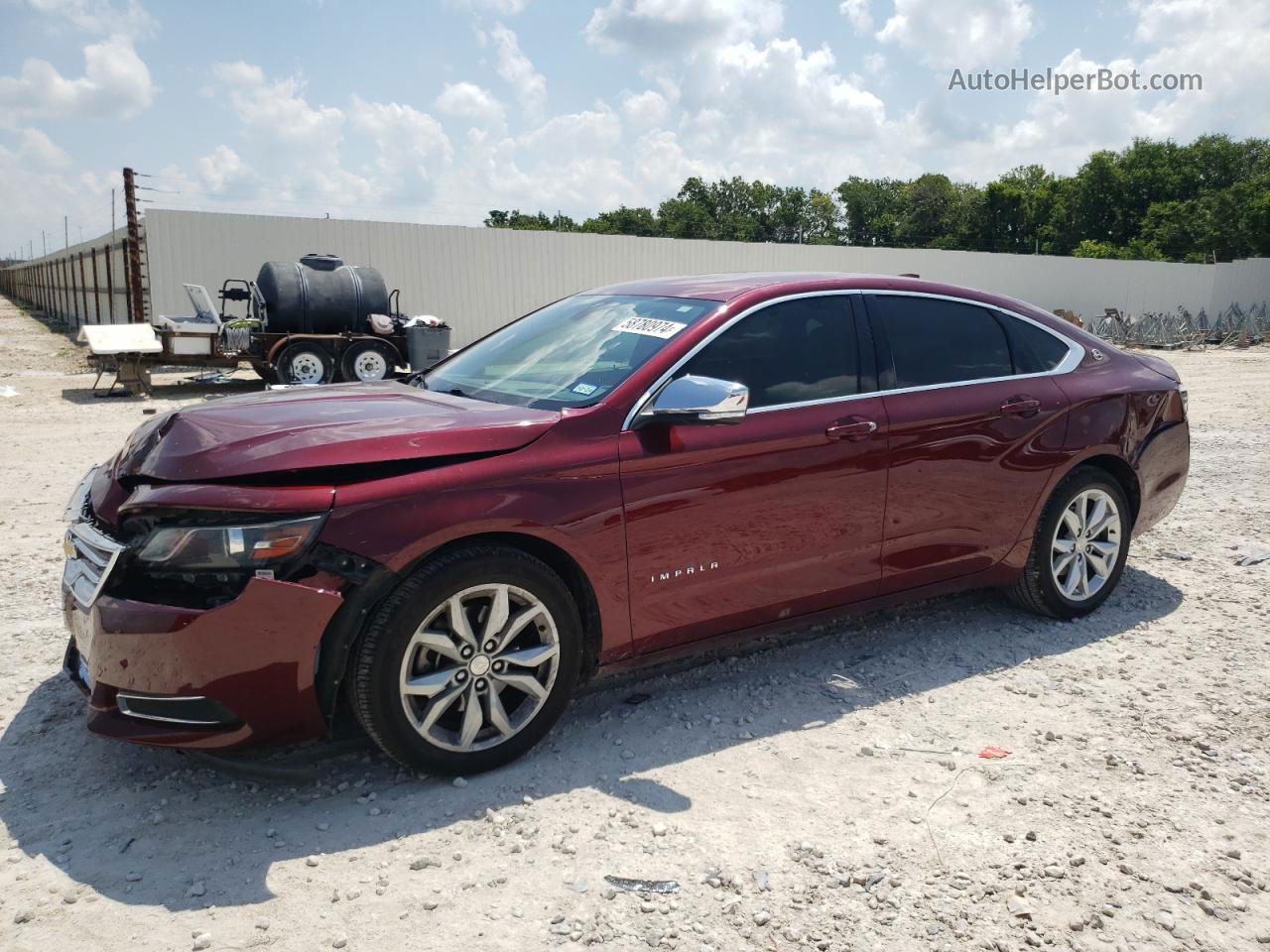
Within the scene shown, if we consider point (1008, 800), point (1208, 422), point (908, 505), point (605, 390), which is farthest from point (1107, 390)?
point (1208, 422)

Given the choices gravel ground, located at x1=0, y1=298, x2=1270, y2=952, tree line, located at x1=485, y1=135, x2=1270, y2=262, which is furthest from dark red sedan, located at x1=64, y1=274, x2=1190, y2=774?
tree line, located at x1=485, y1=135, x2=1270, y2=262

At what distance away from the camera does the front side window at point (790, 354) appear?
376 cm

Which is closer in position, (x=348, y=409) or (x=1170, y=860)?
(x=1170, y=860)

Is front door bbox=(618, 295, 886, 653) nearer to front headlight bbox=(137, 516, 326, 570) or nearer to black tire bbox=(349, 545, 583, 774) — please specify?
black tire bbox=(349, 545, 583, 774)

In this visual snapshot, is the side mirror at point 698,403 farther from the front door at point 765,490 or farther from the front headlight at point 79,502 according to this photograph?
the front headlight at point 79,502

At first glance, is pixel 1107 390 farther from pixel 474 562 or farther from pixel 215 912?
pixel 215 912

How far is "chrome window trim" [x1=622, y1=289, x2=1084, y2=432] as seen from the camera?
357 cm

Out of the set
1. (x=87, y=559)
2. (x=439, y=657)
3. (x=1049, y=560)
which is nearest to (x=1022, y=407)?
(x=1049, y=560)

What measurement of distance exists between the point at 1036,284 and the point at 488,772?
117 feet

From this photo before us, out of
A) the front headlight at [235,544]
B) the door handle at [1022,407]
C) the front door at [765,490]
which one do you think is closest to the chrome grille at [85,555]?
the front headlight at [235,544]

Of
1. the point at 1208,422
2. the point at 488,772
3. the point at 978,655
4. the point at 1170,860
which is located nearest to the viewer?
the point at 1170,860

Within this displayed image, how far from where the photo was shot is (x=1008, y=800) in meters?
3.20

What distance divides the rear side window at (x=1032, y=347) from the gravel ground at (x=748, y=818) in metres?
1.28

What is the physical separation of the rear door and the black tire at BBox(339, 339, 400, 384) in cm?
1215
